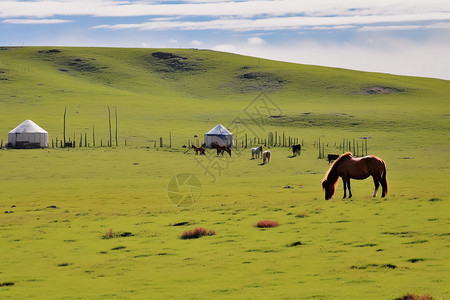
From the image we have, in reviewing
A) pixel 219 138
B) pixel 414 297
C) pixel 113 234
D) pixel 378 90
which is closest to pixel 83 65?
pixel 378 90

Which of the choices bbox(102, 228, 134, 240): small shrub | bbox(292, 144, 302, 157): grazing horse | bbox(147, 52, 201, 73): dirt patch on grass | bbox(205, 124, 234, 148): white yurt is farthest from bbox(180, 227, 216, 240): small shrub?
bbox(147, 52, 201, 73): dirt patch on grass

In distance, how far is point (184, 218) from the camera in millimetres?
22125

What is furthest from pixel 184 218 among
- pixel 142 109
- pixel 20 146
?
pixel 142 109

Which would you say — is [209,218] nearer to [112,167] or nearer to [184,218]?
[184,218]

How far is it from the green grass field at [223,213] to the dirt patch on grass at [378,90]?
22715 millimetres

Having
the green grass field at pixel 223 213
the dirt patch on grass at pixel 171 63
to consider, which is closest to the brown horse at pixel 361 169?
the green grass field at pixel 223 213

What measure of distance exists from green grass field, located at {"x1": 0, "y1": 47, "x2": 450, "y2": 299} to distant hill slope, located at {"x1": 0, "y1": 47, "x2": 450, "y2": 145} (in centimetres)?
101

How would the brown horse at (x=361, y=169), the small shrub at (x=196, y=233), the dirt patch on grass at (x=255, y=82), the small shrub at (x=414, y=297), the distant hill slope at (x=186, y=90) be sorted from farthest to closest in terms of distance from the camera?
the dirt patch on grass at (x=255, y=82) < the distant hill slope at (x=186, y=90) < the brown horse at (x=361, y=169) < the small shrub at (x=196, y=233) < the small shrub at (x=414, y=297)

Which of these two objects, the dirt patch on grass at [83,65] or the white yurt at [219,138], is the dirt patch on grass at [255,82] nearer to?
the dirt patch on grass at [83,65]

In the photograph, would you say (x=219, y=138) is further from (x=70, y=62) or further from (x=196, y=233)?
(x=70, y=62)

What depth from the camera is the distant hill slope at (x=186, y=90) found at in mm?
89438

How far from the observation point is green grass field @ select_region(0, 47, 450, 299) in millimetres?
12672

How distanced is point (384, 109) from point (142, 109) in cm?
3815

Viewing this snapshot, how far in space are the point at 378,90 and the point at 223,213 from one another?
348 ft
